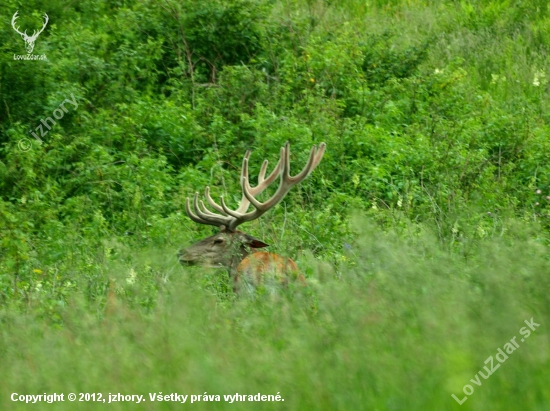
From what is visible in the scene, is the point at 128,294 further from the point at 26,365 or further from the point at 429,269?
the point at 429,269

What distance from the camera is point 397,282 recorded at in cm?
442

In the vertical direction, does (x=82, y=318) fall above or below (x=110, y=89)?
above

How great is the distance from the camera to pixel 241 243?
24.1 ft

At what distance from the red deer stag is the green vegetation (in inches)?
7.5

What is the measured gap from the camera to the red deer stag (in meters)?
6.46

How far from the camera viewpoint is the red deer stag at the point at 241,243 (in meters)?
6.46

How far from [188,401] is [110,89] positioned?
8209 millimetres

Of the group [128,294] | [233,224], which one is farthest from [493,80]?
[128,294]

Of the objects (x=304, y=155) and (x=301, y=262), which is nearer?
(x=301, y=262)

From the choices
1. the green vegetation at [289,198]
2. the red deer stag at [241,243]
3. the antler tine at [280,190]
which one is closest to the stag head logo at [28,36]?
the green vegetation at [289,198]

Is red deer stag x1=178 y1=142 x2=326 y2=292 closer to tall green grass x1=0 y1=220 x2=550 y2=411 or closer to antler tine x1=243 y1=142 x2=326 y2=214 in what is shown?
antler tine x1=243 y1=142 x2=326 y2=214

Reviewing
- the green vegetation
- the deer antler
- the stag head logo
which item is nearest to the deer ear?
the green vegetation

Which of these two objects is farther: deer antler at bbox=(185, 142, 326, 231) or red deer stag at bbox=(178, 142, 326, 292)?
deer antler at bbox=(185, 142, 326, 231)

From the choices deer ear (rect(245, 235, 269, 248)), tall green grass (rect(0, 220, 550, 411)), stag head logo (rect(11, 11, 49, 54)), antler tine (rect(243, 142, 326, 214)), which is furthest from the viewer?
stag head logo (rect(11, 11, 49, 54))
